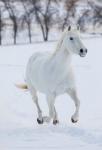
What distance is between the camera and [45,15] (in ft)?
162

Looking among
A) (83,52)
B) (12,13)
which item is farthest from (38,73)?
(12,13)

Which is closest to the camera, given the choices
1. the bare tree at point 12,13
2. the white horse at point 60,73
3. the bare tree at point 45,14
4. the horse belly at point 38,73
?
the white horse at point 60,73

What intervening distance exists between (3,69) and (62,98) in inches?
278

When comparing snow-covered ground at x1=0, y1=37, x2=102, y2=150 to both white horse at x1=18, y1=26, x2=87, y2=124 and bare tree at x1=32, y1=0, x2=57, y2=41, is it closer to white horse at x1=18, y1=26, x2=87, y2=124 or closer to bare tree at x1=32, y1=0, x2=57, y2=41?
white horse at x1=18, y1=26, x2=87, y2=124

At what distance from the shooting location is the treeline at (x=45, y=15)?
4672 centimetres

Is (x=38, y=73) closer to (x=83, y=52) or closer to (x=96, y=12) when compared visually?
(x=83, y=52)

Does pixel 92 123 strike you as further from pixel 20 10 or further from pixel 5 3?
pixel 5 3

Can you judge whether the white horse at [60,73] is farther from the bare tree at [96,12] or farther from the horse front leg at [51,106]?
the bare tree at [96,12]

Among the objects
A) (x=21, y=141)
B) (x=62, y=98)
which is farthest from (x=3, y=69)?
(x=21, y=141)

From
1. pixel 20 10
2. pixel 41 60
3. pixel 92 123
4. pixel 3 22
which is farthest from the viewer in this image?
pixel 20 10

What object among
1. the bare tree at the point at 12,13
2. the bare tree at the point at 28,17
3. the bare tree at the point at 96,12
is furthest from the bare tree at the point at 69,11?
the bare tree at the point at 12,13

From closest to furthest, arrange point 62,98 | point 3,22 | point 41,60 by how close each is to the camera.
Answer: point 41,60
point 62,98
point 3,22

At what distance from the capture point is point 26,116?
7.56 meters

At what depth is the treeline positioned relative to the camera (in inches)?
1839
